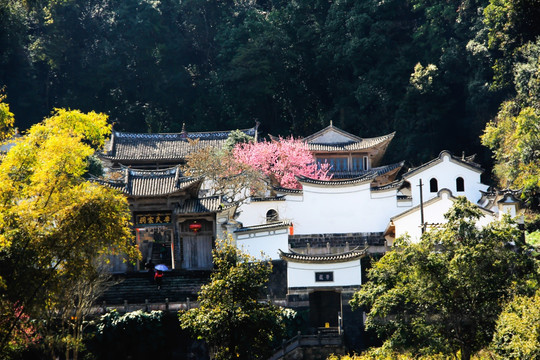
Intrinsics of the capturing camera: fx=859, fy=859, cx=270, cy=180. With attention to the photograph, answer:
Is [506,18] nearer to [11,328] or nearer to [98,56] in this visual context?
[98,56]

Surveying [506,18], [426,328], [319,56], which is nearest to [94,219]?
[426,328]

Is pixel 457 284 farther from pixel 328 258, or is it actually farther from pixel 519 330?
pixel 328 258

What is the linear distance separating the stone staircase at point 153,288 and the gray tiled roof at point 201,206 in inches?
88.2

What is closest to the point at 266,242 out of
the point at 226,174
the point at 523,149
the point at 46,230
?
the point at 226,174

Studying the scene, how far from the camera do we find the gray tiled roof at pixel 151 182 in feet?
103

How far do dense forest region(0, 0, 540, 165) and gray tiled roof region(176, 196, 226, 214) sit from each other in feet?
57.5

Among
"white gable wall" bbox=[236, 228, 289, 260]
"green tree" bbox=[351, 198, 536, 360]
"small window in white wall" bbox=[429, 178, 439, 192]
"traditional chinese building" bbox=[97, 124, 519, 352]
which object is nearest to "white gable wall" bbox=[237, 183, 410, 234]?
"traditional chinese building" bbox=[97, 124, 519, 352]

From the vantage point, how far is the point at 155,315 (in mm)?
27047

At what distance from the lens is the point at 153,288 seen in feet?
96.8

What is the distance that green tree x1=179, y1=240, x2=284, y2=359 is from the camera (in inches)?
848

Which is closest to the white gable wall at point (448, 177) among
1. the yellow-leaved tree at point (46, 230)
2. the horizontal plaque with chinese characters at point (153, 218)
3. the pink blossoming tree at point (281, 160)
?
the pink blossoming tree at point (281, 160)

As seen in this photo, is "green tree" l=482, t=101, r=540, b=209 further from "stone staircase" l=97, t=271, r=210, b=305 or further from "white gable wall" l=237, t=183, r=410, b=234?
"stone staircase" l=97, t=271, r=210, b=305

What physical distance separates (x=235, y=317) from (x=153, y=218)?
436 inches

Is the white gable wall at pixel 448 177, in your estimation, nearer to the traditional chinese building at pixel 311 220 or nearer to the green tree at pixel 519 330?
the traditional chinese building at pixel 311 220
